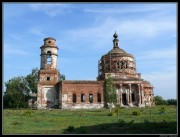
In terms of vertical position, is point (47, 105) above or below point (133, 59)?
below

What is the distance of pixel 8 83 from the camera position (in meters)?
42.0

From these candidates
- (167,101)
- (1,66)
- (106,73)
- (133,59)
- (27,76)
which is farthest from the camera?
(167,101)

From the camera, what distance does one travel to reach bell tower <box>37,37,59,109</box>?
108 ft

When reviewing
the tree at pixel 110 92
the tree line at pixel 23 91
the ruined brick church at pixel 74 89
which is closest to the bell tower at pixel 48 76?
the ruined brick church at pixel 74 89

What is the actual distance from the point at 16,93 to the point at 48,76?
735 cm

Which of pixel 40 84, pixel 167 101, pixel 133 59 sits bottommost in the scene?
pixel 167 101

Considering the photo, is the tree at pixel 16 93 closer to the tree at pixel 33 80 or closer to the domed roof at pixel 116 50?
the tree at pixel 33 80

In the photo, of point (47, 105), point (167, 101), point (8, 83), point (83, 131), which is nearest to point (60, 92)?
point (47, 105)

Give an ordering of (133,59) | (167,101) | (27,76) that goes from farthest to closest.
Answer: (167,101)
(27,76)
(133,59)

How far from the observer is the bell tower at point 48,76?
3303cm

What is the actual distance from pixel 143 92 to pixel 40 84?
11.9 meters

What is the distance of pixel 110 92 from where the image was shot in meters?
31.2

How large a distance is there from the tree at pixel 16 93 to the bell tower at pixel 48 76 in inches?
190

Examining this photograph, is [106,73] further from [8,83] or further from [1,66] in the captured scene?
[1,66]
